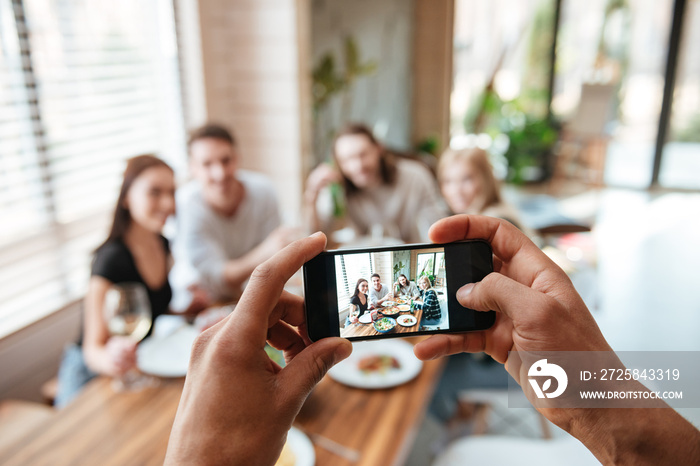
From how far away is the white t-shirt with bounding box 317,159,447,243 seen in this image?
8.92ft

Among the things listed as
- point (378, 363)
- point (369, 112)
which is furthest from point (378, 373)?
point (369, 112)

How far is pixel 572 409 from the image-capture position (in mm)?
660

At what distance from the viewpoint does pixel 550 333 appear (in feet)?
2.10

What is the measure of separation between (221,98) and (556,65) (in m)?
4.90

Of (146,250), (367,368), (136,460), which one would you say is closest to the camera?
(136,460)

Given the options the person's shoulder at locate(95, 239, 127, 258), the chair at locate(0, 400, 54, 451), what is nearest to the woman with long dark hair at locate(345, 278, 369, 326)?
the chair at locate(0, 400, 54, 451)

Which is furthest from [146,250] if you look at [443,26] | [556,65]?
[556,65]

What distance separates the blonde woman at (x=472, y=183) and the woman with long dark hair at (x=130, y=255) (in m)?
1.19

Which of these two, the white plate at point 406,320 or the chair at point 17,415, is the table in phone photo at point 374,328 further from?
the chair at point 17,415

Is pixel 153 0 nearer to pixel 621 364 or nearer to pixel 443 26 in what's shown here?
pixel 621 364

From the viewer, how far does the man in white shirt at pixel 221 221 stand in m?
2.06

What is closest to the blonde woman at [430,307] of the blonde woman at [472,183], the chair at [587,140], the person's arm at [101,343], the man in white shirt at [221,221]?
the person's arm at [101,343]

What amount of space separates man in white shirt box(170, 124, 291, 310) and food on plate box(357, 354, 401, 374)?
0.72 metres

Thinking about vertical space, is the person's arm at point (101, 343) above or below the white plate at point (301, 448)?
above
